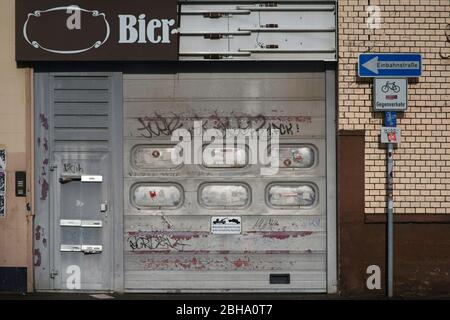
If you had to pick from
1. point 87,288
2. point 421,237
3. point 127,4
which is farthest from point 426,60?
point 87,288

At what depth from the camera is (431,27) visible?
30.0 ft

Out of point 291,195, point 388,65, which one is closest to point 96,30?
point 291,195

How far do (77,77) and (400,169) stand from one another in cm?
415

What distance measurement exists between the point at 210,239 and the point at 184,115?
5.17ft

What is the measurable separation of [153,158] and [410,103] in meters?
3.24

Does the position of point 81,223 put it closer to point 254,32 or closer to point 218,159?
point 218,159

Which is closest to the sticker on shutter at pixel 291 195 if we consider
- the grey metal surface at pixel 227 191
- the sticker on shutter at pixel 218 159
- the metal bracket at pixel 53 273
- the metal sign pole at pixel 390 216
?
the grey metal surface at pixel 227 191

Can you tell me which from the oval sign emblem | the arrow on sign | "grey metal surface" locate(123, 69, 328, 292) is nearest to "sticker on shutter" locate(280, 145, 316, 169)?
"grey metal surface" locate(123, 69, 328, 292)

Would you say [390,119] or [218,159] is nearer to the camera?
[390,119]

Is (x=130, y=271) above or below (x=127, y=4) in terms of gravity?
below

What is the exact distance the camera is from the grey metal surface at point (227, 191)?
9266 mm

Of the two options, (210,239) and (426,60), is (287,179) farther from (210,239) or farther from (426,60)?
(426,60)

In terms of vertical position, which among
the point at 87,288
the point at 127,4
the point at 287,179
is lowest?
the point at 87,288

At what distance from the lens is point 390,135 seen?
8969mm
